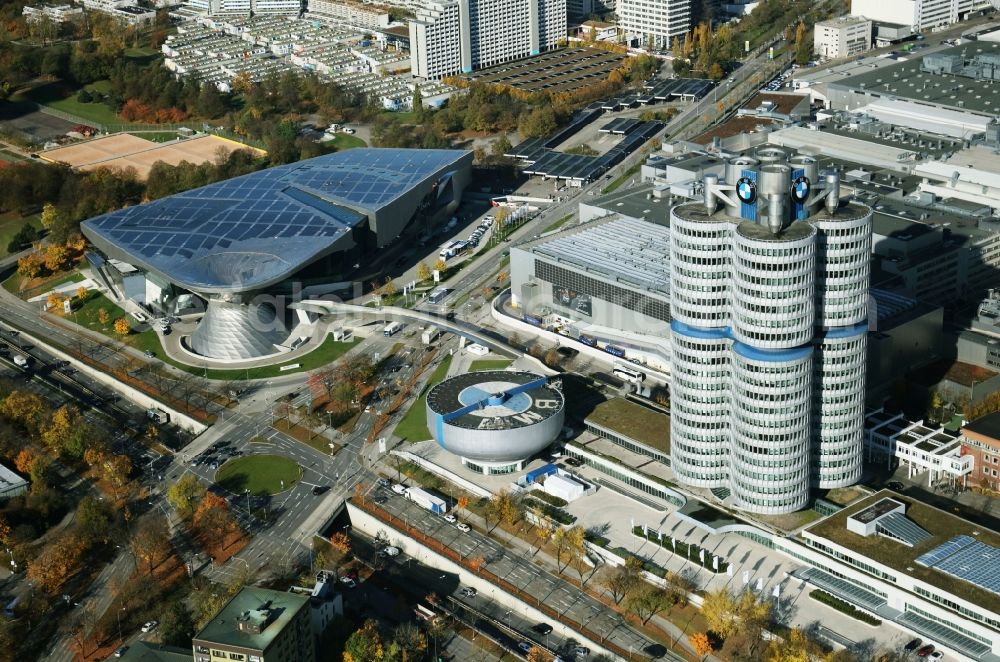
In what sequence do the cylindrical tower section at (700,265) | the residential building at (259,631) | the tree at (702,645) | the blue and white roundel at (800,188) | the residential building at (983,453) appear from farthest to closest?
the residential building at (983,453)
the cylindrical tower section at (700,265)
the blue and white roundel at (800,188)
the tree at (702,645)
the residential building at (259,631)

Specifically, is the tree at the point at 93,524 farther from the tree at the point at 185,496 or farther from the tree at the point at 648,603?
the tree at the point at 648,603

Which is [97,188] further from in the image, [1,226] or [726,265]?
[726,265]

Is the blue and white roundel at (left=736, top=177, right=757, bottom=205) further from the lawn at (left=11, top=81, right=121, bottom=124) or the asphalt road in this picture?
the lawn at (left=11, top=81, right=121, bottom=124)

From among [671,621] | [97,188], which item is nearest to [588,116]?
[97,188]

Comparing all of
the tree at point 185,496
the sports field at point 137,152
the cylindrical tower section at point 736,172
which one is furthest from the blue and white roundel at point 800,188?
the sports field at point 137,152

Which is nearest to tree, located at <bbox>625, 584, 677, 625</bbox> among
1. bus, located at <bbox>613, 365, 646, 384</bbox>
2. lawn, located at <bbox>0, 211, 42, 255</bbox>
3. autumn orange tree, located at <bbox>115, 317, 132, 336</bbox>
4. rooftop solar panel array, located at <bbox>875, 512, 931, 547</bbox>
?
rooftop solar panel array, located at <bbox>875, 512, 931, 547</bbox>
